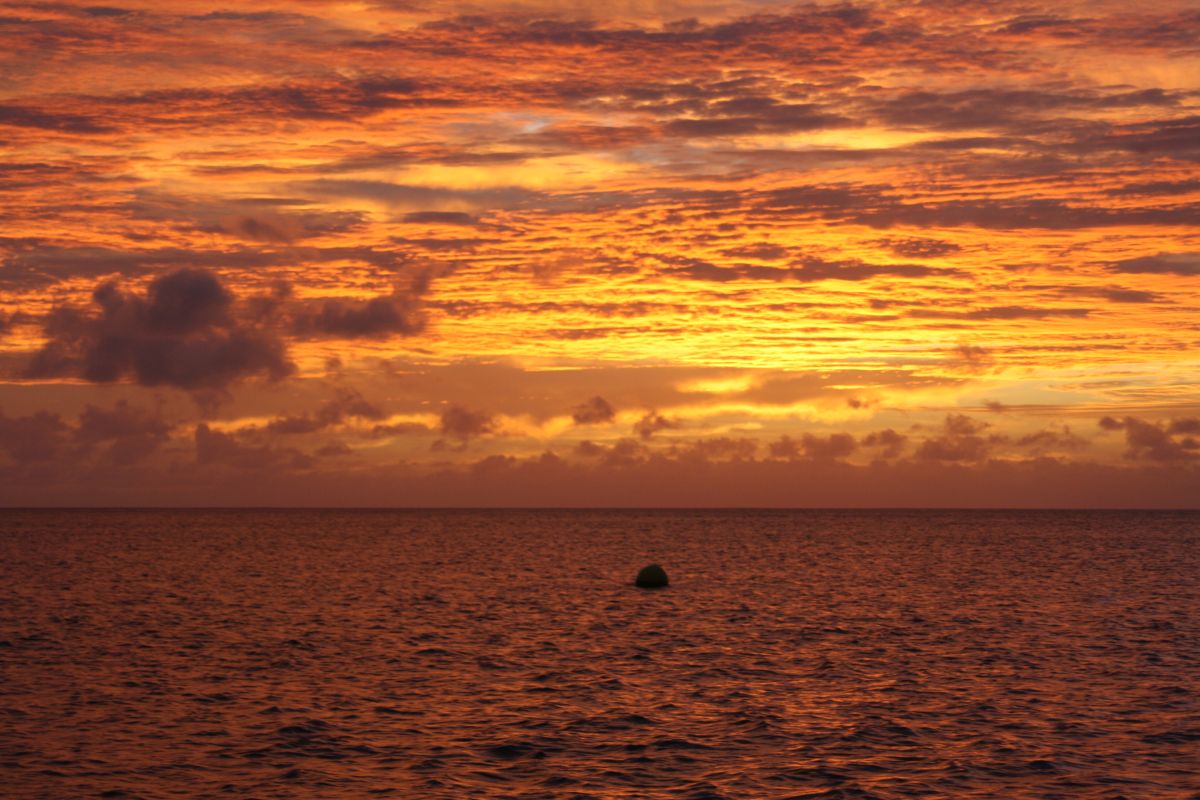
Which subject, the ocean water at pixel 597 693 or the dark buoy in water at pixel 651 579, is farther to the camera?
the dark buoy in water at pixel 651 579

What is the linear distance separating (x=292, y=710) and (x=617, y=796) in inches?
582

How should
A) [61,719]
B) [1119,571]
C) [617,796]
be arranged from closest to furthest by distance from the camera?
1. [617,796]
2. [61,719]
3. [1119,571]

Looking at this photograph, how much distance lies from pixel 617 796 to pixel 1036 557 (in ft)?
432

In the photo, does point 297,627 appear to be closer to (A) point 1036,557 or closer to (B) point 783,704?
(B) point 783,704

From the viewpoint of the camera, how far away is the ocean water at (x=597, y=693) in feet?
101

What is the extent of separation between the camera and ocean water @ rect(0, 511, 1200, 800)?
30875 mm

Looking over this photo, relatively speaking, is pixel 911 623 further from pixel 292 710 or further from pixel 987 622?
pixel 292 710

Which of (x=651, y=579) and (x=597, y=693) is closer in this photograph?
(x=597, y=693)

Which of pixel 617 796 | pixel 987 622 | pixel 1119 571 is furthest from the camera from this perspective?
pixel 1119 571

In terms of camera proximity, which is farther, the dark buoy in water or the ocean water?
the dark buoy in water

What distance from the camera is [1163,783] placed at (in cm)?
3030

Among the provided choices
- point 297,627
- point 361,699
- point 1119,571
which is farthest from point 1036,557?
point 361,699

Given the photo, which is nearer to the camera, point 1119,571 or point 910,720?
point 910,720

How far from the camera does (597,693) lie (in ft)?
141
